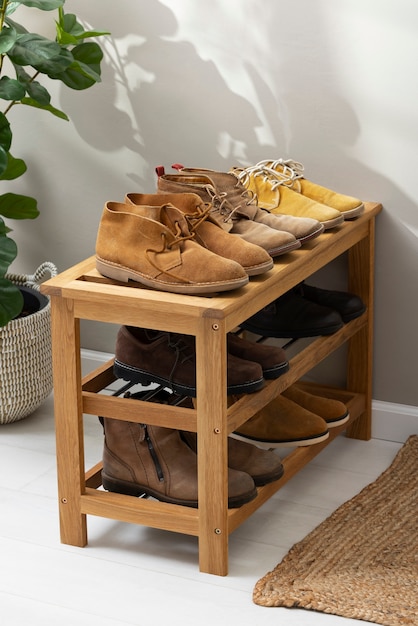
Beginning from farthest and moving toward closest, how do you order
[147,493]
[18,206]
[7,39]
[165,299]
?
[18,206] → [7,39] → [147,493] → [165,299]

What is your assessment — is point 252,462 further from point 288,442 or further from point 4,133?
point 4,133

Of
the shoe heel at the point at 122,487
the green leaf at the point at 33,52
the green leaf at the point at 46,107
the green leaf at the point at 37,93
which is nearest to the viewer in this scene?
the shoe heel at the point at 122,487

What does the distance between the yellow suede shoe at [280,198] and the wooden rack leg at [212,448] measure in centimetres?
48

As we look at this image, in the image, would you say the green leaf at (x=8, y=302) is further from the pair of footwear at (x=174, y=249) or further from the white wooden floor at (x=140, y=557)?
the pair of footwear at (x=174, y=249)

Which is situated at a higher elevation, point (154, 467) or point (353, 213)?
point (353, 213)

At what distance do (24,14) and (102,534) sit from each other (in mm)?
1374

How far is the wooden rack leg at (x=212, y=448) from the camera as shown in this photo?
6.20 feet

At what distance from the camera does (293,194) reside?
7.58 ft

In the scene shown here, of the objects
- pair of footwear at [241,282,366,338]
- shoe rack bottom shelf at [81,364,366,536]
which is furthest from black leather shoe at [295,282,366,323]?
shoe rack bottom shelf at [81,364,366,536]

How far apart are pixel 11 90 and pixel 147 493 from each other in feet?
3.11

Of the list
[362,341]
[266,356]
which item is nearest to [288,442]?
[266,356]

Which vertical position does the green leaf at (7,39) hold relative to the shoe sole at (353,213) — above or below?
above

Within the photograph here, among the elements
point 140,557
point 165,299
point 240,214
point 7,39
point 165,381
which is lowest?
point 140,557

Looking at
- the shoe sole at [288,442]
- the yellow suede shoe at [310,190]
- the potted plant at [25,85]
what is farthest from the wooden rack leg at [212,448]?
the potted plant at [25,85]
